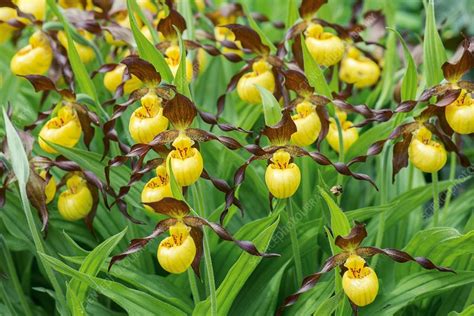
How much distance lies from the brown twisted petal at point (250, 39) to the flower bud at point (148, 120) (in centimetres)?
29

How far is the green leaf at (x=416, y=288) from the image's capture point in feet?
5.03

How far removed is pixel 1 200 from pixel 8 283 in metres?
0.34

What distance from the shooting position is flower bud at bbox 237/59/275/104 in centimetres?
175

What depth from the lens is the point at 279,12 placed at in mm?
3432

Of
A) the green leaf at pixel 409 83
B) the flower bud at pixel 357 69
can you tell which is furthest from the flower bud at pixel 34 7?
the green leaf at pixel 409 83

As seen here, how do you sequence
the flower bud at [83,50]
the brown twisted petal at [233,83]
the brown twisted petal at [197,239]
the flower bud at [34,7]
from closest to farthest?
the brown twisted petal at [197,239] < the brown twisted petal at [233,83] < the flower bud at [83,50] < the flower bud at [34,7]

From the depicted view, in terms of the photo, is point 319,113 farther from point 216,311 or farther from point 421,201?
point 216,311

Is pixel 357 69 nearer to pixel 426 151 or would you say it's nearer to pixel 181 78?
pixel 426 151

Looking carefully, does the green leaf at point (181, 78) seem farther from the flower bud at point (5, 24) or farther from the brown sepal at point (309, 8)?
the flower bud at point (5, 24)

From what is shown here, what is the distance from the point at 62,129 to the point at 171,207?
1.54ft

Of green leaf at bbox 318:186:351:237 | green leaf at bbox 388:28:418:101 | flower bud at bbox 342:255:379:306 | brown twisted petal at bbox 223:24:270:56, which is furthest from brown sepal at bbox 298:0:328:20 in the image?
flower bud at bbox 342:255:379:306

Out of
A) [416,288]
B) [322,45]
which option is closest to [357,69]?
[322,45]

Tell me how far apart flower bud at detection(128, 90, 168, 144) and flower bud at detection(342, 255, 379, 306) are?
484mm

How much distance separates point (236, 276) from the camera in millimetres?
1513
